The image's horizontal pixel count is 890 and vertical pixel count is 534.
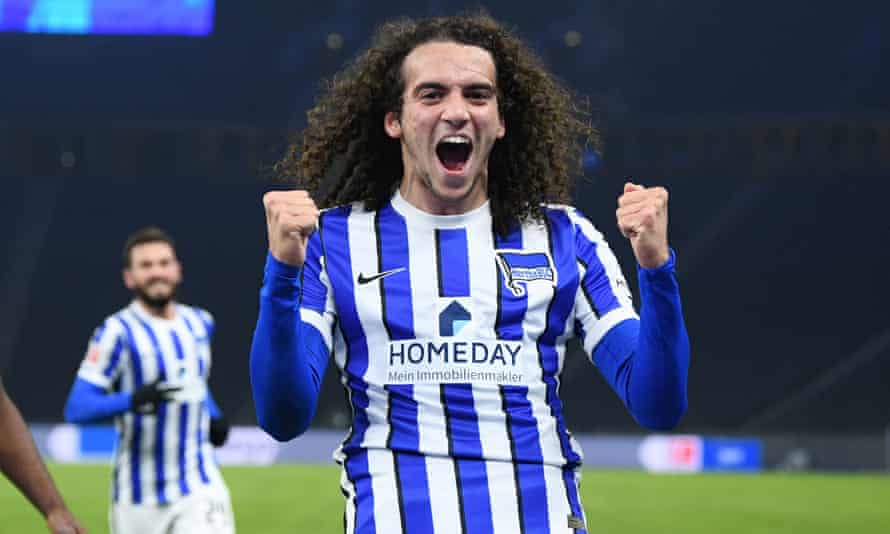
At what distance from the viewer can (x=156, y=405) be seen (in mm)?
6059

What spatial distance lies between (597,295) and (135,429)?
12.8 feet

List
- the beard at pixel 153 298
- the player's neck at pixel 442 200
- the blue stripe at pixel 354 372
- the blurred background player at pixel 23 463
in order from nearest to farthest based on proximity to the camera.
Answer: the blue stripe at pixel 354 372
the player's neck at pixel 442 200
the blurred background player at pixel 23 463
the beard at pixel 153 298

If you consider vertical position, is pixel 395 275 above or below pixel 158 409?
below

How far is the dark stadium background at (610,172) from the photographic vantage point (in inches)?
725

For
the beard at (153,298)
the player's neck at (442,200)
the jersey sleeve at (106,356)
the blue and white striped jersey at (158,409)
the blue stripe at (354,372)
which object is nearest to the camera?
the blue stripe at (354,372)

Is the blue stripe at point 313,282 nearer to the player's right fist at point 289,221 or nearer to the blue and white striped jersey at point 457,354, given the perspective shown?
the blue and white striped jersey at point 457,354

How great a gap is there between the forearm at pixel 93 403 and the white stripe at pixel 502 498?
3.75 m

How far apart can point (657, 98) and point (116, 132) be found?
25.5 ft

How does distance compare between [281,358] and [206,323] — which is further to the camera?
[206,323]

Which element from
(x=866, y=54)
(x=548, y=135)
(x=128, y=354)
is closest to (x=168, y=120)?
(x=866, y=54)

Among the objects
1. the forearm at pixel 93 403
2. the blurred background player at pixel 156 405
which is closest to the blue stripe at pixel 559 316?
the blurred background player at pixel 156 405

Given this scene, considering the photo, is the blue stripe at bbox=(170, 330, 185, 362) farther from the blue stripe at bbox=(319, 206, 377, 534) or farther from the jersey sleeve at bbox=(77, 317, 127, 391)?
the blue stripe at bbox=(319, 206, 377, 534)

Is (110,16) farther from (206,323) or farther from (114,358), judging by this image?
(114,358)

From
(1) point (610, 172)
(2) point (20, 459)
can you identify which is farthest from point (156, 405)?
(1) point (610, 172)
